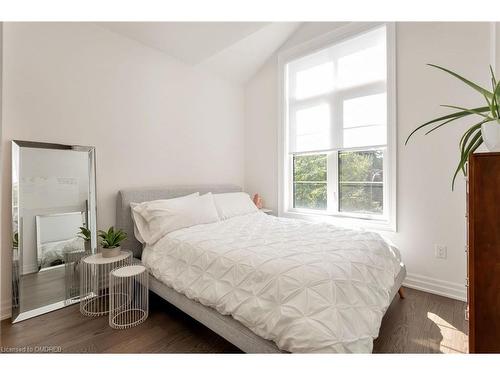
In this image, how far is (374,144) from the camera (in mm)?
2783

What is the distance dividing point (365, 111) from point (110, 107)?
111 inches

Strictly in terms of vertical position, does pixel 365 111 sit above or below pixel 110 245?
above

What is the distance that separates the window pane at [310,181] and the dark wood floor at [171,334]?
157 centimetres

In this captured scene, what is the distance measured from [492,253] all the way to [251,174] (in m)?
3.12

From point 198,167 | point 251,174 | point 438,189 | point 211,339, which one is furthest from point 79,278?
point 438,189

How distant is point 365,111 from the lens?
9.36ft

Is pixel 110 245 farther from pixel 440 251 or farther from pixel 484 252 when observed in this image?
pixel 440 251

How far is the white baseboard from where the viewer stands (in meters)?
2.24

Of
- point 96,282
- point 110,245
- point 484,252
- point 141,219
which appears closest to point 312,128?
point 141,219

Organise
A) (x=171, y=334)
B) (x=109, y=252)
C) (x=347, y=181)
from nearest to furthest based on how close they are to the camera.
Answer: (x=171, y=334) < (x=109, y=252) < (x=347, y=181)

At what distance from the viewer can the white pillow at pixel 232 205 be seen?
2.85 m

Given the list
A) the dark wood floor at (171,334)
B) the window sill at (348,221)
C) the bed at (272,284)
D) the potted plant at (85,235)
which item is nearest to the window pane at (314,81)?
the window sill at (348,221)

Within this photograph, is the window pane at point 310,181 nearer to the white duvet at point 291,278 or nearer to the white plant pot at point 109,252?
the white duvet at point 291,278
